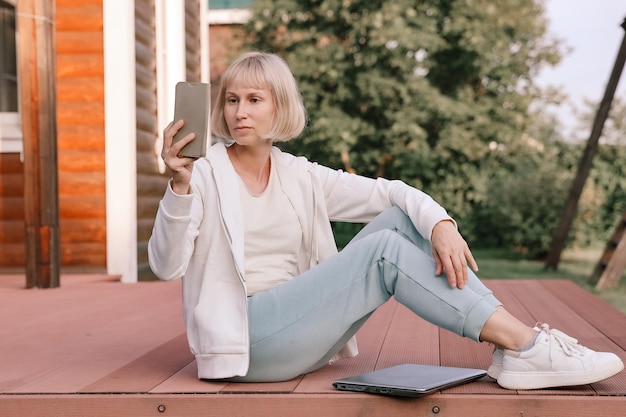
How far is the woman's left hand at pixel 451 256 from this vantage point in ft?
6.55

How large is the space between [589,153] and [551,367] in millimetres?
6035

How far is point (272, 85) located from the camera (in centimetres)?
221

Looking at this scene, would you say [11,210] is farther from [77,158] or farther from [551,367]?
[551,367]

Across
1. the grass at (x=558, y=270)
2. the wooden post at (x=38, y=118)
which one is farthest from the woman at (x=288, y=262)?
the grass at (x=558, y=270)

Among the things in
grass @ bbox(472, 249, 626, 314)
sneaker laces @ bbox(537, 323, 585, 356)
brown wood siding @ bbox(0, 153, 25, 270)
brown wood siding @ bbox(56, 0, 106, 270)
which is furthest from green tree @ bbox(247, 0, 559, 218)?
sneaker laces @ bbox(537, 323, 585, 356)

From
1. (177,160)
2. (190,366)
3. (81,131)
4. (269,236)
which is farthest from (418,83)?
(177,160)

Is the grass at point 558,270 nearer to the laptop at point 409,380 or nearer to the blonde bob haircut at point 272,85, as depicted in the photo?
the laptop at point 409,380

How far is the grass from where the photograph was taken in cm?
679

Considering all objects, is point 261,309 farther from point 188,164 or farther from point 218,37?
point 218,37

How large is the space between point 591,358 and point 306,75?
9.55m

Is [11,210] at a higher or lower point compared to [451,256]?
lower

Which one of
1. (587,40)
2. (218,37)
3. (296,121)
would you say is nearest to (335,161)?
(218,37)

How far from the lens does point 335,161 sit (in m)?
11.7

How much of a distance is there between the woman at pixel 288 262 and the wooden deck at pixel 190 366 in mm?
80
